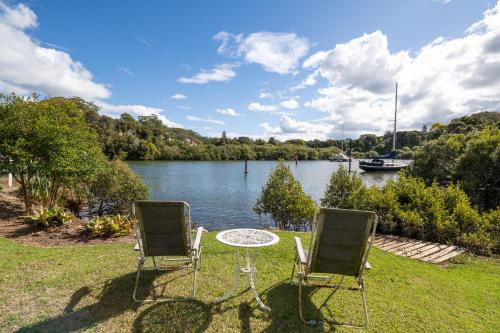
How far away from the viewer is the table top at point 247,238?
311 cm

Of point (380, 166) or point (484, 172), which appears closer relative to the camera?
point (484, 172)

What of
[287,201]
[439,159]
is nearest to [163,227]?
[287,201]

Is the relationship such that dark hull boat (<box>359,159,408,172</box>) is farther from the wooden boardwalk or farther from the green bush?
the green bush

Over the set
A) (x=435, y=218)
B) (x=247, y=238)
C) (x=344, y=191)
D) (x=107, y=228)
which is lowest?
(x=107, y=228)

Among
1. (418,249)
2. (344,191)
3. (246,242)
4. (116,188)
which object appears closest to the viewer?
(246,242)

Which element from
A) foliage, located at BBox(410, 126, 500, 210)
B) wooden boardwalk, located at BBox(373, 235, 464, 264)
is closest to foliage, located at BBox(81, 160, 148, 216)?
wooden boardwalk, located at BBox(373, 235, 464, 264)

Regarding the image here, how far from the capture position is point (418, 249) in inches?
230

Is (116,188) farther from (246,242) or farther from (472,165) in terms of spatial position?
(472,165)

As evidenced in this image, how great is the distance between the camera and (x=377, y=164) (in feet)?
143

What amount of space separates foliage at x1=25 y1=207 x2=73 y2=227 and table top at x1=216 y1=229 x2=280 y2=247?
510 centimetres

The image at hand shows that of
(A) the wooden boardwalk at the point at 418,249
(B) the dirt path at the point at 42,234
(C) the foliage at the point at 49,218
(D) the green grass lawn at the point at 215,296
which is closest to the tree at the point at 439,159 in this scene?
(A) the wooden boardwalk at the point at 418,249

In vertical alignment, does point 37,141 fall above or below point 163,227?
above

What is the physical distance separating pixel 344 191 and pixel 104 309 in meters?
7.95

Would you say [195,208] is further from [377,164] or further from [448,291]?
[377,164]
